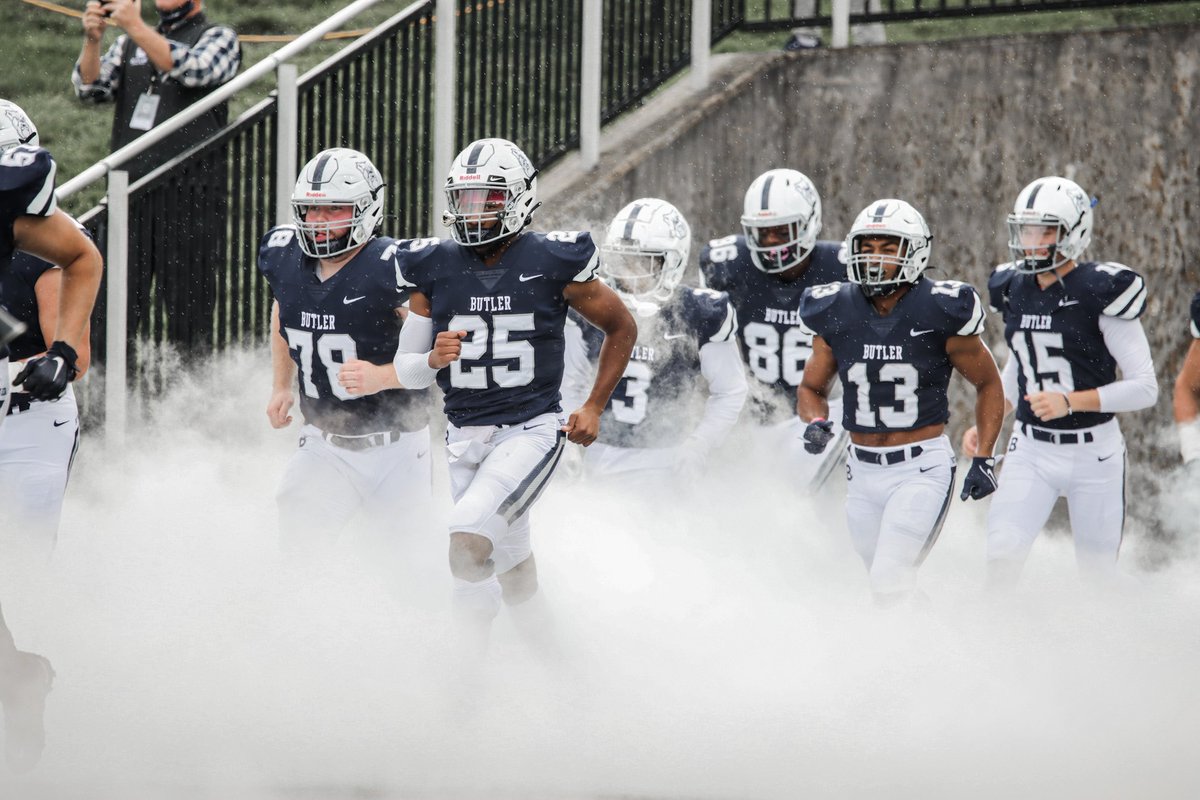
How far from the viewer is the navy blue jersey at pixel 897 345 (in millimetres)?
7020

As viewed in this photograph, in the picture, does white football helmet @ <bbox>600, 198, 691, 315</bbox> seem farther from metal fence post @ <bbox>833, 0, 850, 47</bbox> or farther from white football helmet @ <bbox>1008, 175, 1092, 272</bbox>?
metal fence post @ <bbox>833, 0, 850, 47</bbox>

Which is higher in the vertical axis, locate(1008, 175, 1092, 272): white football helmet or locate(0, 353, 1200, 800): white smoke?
locate(1008, 175, 1092, 272): white football helmet

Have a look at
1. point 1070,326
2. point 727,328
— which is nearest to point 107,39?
point 727,328

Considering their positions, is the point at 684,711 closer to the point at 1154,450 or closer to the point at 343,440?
the point at 343,440

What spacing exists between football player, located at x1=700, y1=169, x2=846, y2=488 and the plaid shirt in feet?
9.29

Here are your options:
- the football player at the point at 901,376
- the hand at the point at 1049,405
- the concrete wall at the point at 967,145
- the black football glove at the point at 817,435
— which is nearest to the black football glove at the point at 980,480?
the football player at the point at 901,376

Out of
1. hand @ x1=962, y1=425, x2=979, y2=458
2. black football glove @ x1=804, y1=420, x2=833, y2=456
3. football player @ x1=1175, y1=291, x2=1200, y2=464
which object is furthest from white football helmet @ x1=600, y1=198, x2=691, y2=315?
football player @ x1=1175, y1=291, x2=1200, y2=464

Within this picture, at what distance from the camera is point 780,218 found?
8344mm

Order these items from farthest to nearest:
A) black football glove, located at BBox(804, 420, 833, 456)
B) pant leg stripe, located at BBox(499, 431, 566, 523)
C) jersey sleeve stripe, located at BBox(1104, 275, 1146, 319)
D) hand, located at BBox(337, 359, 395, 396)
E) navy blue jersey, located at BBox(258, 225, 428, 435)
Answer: jersey sleeve stripe, located at BBox(1104, 275, 1146, 319)
black football glove, located at BBox(804, 420, 833, 456)
navy blue jersey, located at BBox(258, 225, 428, 435)
hand, located at BBox(337, 359, 395, 396)
pant leg stripe, located at BBox(499, 431, 566, 523)

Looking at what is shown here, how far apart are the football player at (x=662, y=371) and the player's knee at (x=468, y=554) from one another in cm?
174

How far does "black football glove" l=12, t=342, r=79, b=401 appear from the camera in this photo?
5.29 meters

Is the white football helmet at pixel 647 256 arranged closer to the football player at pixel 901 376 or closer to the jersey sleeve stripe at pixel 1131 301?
the football player at pixel 901 376

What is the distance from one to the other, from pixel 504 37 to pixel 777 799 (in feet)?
18.7

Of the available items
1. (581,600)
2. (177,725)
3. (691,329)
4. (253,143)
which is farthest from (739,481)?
(177,725)
